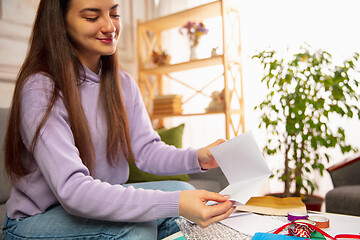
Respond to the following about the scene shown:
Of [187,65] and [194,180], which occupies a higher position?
[187,65]

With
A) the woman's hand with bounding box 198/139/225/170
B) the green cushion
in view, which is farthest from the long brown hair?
the green cushion

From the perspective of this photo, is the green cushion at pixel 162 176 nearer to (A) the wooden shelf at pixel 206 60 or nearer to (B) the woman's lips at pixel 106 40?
(A) the wooden shelf at pixel 206 60

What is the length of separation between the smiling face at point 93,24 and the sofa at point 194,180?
2.75ft

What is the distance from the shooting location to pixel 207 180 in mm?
1787

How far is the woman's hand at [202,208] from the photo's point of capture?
27.1 inches

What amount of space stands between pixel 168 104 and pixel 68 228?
2112 millimetres

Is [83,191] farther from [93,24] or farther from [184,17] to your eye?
[184,17]

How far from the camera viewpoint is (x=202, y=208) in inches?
27.0

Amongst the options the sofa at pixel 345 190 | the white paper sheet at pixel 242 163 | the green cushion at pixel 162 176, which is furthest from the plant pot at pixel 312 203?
the white paper sheet at pixel 242 163

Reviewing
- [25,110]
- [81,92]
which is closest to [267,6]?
[81,92]

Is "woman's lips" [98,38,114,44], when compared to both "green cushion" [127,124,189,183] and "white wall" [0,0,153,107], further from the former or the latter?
"white wall" [0,0,153,107]

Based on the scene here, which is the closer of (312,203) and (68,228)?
(68,228)

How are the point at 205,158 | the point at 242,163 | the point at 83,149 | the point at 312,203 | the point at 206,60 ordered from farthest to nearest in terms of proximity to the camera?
1. the point at 206,60
2. the point at 312,203
3. the point at 205,158
4. the point at 83,149
5. the point at 242,163

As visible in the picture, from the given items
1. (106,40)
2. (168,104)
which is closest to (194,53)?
(168,104)
